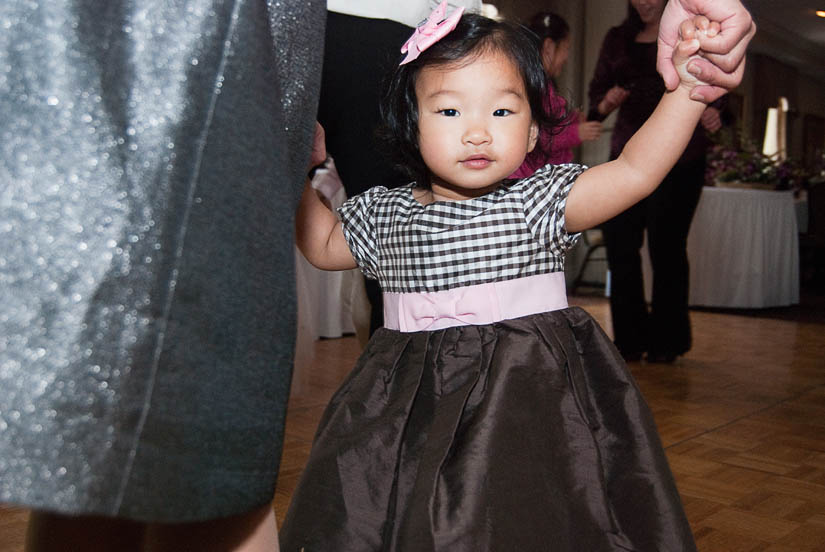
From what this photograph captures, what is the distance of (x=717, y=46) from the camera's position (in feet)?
2.86

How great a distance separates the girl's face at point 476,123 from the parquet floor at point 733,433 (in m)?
0.70

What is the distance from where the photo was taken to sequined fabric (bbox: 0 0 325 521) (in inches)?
17.6

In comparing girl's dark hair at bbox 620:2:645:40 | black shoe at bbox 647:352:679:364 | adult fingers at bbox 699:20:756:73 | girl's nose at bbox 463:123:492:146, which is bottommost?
black shoe at bbox 647:352:679:364

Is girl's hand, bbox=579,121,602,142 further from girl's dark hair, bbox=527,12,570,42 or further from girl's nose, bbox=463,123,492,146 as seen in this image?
girl's nose, bbox=463,123,492,146

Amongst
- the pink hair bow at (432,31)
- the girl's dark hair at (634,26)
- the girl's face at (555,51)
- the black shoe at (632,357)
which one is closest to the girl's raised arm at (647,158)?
the pink hair bow at (432,31)

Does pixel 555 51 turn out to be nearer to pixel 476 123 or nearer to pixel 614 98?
pixel 614 98

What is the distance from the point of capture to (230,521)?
24.8 inches

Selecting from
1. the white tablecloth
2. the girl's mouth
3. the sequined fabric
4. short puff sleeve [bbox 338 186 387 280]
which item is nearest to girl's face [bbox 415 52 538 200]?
the girl's mouth

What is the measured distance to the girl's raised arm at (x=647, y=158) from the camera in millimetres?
919

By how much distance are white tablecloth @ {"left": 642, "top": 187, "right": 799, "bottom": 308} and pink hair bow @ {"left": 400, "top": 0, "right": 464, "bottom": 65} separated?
14.6 feet

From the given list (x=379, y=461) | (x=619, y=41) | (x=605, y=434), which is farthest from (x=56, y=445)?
(x=619, y=41)

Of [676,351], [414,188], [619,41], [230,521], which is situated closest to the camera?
[230,521]

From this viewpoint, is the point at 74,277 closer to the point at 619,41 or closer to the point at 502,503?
the point at 502,503

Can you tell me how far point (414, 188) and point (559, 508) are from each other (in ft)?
1.56
